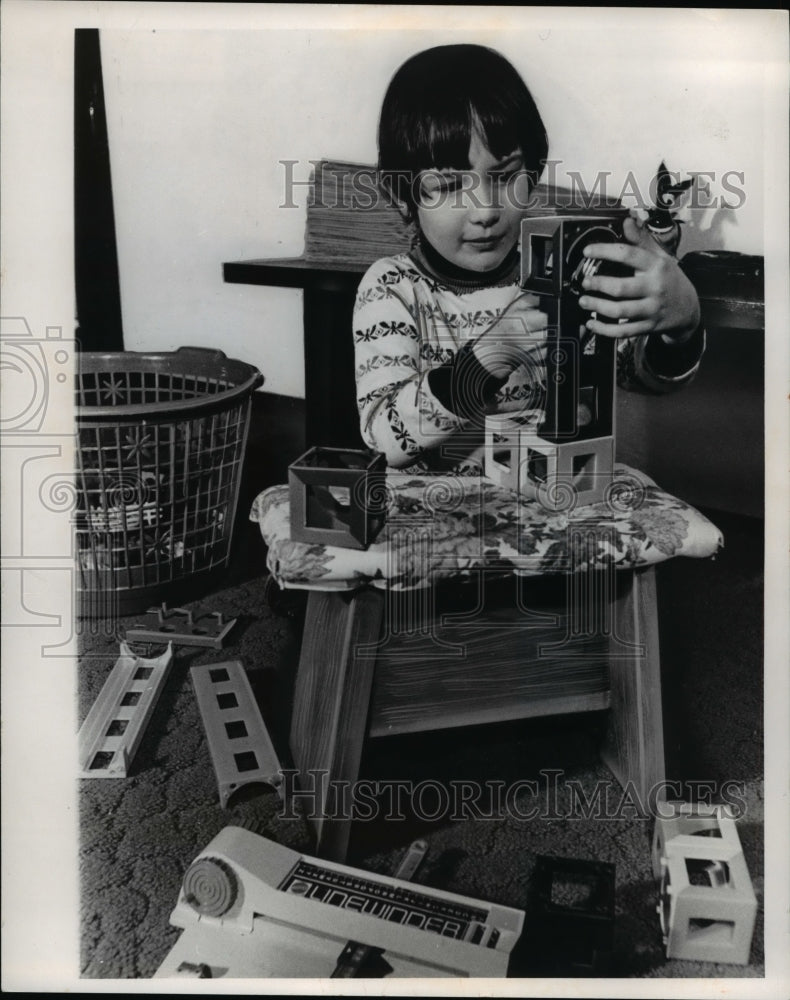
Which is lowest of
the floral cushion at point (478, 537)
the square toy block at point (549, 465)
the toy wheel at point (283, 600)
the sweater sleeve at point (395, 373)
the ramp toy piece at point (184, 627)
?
the ramp toy piece at point (184, 627)

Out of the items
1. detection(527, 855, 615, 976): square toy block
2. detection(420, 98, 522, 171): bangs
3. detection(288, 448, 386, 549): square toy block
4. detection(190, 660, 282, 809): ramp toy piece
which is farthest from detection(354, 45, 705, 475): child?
detection(527, 855, 615, 976): square toy block

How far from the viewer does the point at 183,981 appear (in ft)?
3.05

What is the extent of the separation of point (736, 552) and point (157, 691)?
2.39ft

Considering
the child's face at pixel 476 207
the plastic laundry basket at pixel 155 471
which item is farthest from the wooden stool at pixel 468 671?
the child's face at pixel 476 207

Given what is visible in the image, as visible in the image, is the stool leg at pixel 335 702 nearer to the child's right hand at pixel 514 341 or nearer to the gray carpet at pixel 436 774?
the gray carpet at pixel 436 774

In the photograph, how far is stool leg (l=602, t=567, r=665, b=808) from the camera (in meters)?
0.99

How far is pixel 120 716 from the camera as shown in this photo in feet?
3.40

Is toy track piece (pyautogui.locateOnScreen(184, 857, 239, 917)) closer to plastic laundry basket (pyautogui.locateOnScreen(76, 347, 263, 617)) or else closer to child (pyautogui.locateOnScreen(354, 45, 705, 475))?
plastic laundry basket (pyautogui.locateOnScreen(76, 347, 263, 617))

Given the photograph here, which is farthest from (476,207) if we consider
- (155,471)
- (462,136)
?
(155,471)

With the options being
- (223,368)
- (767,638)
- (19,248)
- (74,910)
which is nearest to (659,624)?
(767,638)

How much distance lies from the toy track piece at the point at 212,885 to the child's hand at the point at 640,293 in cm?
69

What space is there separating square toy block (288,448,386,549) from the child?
0.39 feet

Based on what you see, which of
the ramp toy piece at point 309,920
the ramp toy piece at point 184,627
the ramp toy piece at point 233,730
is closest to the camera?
the ramp toy piece at point 309,920

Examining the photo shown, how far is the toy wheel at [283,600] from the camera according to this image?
115cm
